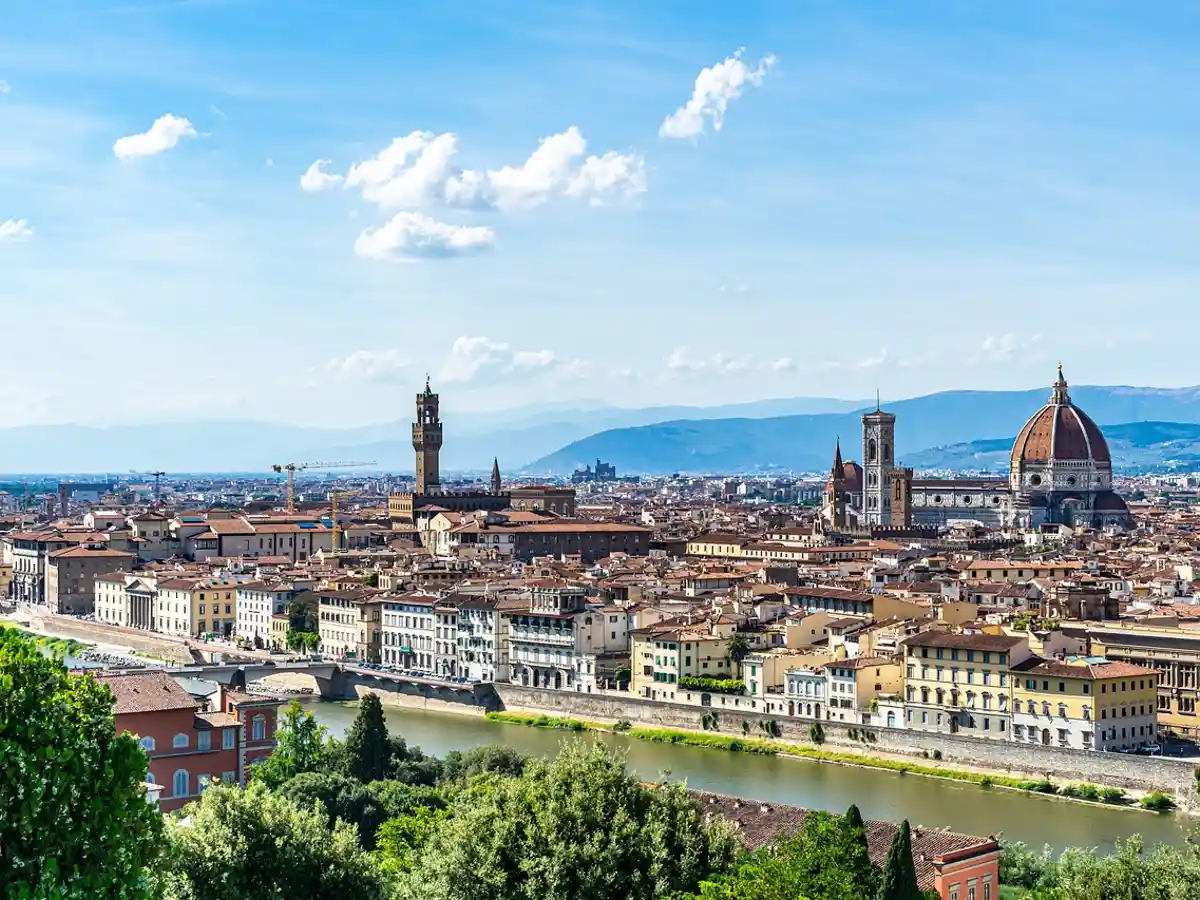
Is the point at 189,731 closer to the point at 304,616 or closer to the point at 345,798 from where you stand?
the point at 345,798

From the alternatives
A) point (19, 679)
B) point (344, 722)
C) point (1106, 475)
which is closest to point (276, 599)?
point (344, 722)

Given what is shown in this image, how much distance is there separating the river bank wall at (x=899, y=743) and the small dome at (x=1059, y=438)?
54.7 metres

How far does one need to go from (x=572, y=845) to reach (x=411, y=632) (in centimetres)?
2782

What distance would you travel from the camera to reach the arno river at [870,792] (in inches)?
963

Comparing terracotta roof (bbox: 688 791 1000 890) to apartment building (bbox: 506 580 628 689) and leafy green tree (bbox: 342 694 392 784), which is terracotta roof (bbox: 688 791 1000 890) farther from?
apartment building (bbox: 506 580 628 689)

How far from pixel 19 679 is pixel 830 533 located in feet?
203

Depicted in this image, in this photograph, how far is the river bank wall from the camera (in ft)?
87.6

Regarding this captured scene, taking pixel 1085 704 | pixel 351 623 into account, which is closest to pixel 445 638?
pixel 351 623

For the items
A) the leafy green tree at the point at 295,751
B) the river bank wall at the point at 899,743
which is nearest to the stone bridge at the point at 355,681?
the river bank wall at the point at 899,743

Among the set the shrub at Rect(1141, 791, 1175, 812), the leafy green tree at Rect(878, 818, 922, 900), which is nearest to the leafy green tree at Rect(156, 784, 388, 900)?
the leafy green tree at Rect(878, 818, 922, 900)

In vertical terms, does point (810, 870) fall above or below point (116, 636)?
above

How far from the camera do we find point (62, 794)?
37.6ft

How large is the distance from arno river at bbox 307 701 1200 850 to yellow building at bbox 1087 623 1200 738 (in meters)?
4.75

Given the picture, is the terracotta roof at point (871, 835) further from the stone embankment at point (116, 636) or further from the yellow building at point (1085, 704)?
the stone embankment at point (116, 636)
